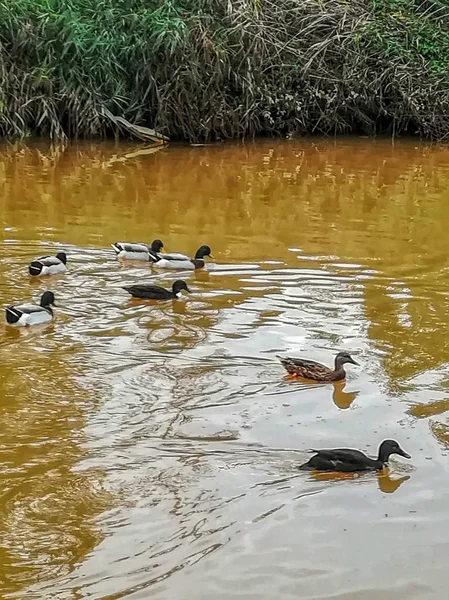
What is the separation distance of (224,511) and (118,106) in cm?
1739

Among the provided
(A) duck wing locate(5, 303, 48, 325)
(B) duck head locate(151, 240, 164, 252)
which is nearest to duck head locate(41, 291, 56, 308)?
(A) duck wing locate(5, 303, 48, 325)

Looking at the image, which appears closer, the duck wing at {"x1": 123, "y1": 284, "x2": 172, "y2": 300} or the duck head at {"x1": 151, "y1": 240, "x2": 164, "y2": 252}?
the duck wing at {"x1": 123, "y1": 284, "x2": 172, "y2": 300}

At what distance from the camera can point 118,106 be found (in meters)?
21.6

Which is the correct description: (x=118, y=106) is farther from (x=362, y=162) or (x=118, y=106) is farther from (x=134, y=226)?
(x=134, y=226)

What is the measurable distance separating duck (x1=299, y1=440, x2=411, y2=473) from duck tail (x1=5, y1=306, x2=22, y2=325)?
11.3 ft

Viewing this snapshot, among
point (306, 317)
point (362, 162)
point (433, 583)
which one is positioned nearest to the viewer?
point (433, 583)

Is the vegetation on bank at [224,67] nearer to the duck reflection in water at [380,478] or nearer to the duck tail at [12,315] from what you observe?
the duck tail at [12,315]

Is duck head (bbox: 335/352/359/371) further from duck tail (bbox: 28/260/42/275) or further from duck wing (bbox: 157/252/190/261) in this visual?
duck tail (bbox: 28/260/42/275)

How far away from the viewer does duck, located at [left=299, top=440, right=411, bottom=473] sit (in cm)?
558

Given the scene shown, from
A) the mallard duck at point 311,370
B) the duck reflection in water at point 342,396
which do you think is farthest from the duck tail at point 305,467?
the mallard duck at point 311,370

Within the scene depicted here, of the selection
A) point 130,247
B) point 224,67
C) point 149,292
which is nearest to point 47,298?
point 149,292

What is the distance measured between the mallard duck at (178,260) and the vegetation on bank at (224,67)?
10.6 m

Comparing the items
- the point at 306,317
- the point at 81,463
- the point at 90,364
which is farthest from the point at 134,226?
the point at 81,463

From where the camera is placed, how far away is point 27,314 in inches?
322
